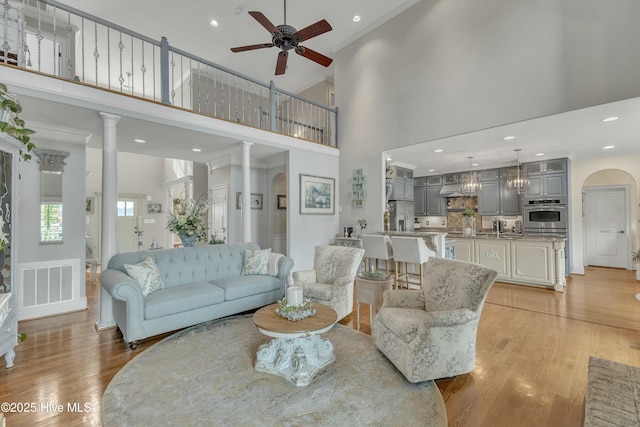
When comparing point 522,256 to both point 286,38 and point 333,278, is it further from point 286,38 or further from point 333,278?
point 286,38

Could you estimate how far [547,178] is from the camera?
6.28m

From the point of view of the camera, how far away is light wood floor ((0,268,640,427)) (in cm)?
191

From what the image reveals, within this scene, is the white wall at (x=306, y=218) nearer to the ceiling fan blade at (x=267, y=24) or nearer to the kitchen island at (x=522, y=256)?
the ceiling fan blade at (x=267, y=24)

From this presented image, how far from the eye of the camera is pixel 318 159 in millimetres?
6027

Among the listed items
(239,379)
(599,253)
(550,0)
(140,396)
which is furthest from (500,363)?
(599,253)

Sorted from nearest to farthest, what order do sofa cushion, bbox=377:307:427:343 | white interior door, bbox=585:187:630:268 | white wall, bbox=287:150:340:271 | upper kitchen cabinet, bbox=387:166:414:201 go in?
sofa cushion, bbox=377:307:427:343, white wall, bbox=287:150:340:271, upper kitchen cabinet, bbox=387:166:414:201, white interior door, bbox=585:187:630:268

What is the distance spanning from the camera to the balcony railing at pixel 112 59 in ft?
11.4

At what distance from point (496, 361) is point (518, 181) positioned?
16.4ft

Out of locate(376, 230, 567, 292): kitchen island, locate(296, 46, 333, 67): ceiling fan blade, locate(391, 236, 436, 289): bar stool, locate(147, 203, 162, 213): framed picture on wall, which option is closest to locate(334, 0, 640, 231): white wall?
locate(391, 236, 436, 289): bar stool

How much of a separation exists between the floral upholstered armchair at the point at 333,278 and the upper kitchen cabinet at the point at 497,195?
5.24 meters

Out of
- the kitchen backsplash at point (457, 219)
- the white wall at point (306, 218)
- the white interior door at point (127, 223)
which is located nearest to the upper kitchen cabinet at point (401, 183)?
the white wall at point (306, 218)

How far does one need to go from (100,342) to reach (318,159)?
4.55 m

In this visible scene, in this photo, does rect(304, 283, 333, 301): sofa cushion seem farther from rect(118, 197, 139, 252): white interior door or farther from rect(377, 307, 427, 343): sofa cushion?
rect(118, 197, 139, 252): white interior door

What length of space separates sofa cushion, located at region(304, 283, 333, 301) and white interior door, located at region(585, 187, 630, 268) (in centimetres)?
764
